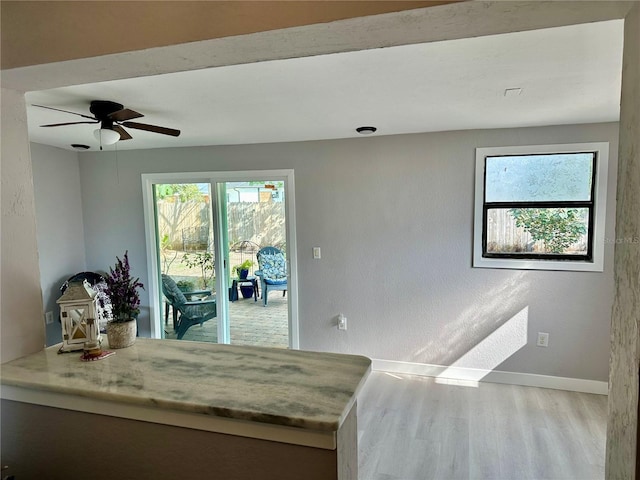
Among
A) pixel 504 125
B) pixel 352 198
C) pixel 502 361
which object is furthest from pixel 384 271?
pixel 504 125

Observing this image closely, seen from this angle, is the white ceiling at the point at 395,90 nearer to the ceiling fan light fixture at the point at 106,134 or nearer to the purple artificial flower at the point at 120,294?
the ceiling fan light fixture at the point at 106,134

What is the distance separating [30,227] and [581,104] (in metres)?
3.16

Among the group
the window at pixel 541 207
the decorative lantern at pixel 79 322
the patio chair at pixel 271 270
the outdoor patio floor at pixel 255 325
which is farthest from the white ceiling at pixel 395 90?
the outdoor patio floor at pixel 255 325

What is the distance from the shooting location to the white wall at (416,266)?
3.24 m

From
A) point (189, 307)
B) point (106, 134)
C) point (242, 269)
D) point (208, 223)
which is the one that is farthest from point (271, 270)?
point (106, 134)

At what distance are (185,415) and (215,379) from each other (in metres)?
0.13

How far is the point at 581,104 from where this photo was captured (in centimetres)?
251

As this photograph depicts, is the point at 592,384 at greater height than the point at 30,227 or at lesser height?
lesser

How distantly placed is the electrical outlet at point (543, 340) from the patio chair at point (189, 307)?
330 centimetres

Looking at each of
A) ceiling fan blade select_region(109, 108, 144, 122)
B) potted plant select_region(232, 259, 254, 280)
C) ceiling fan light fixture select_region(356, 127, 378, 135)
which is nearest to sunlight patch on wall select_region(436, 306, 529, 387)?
ceiling fan light fixture select_region(356, 127, 378, 135)

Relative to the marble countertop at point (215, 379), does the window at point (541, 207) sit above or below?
above

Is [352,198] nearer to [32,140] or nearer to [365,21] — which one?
[365,21]

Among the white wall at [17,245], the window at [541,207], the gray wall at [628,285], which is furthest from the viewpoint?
the window at [541,207]

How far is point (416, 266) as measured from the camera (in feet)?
11.7
